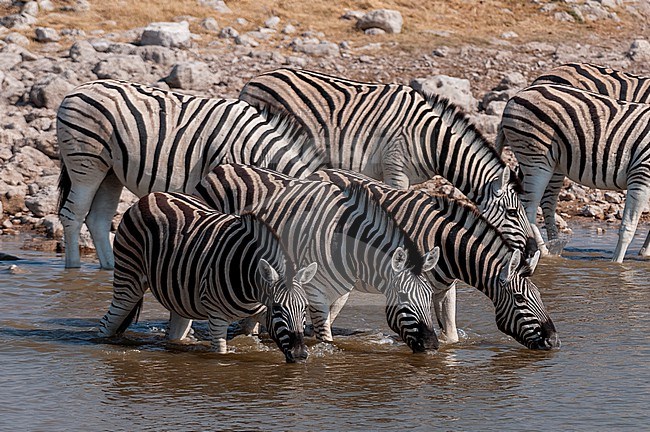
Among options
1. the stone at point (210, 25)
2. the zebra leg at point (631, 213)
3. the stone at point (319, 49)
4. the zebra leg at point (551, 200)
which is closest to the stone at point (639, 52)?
the stone at point (319, 49)

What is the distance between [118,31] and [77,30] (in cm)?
71

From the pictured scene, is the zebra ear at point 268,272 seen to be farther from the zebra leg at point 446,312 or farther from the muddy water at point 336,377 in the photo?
the zebra leg at point 446,312

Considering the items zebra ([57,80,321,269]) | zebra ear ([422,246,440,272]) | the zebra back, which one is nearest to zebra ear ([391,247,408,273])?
zebra ear ([422,246,440,272])

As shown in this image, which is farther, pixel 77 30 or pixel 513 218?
pixel 77 30

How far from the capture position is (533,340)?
8.68 metres

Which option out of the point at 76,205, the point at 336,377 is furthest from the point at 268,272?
the point at 76,205

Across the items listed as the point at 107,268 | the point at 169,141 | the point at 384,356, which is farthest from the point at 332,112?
the point at 384,356

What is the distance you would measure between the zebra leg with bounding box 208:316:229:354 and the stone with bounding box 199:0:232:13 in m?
15.4

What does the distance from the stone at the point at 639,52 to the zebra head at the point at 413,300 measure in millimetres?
13909

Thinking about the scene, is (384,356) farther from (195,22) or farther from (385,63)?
(195,22)

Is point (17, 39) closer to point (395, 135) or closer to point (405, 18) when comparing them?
point (405, 18)

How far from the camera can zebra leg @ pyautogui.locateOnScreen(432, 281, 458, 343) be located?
8.97 m

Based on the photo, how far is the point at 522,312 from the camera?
8617 millimetres

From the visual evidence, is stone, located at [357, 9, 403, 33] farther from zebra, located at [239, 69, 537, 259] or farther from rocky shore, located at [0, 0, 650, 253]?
zebra, located at [239, 69, 537, 259]
